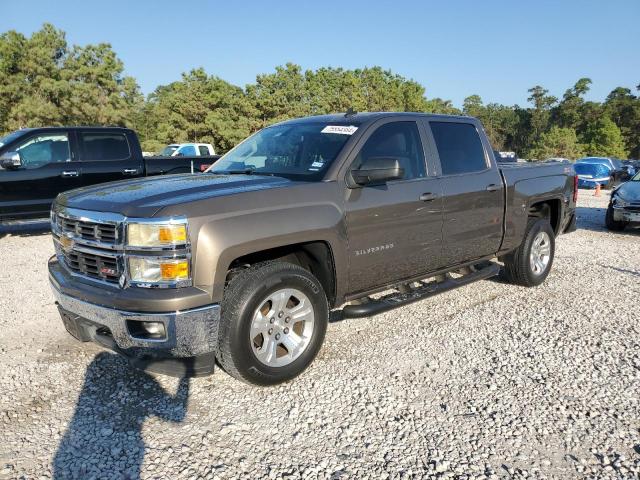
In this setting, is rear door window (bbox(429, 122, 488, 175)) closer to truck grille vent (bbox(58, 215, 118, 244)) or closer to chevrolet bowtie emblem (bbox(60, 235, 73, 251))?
truck grille vent (bbox(58, 215, 118, 244))

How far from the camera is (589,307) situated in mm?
5223

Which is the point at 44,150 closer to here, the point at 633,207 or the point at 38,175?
the point at 38,175

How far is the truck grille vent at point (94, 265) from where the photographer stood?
303 centimetres

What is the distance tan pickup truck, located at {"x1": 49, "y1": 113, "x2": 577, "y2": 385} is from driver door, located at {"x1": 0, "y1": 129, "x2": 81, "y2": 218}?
5.46 meters

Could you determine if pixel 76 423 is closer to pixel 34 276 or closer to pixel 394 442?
pixel 394 442

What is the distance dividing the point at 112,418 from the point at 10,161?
6798 mm

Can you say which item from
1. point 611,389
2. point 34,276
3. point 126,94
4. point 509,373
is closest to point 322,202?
point 509,373

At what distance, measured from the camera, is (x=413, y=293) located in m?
4.32

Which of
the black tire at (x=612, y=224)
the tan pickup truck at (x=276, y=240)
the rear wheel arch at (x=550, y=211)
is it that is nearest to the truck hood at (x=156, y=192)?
the tan pickup truck at (x=276, y=240)

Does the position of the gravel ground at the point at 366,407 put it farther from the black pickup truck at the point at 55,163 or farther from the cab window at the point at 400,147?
the black pickup truck at the point at 55,163

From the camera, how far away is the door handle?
4.21 meters

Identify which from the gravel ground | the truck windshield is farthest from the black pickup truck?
the truck windshield

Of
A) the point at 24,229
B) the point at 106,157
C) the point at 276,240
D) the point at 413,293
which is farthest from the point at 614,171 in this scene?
the point at 276,240

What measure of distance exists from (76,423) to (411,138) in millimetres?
3397
